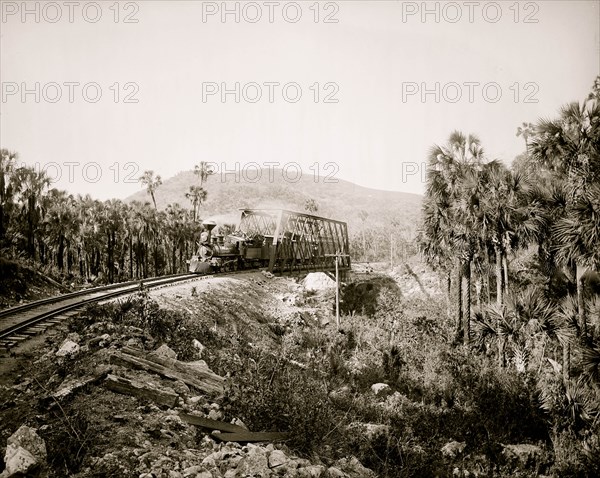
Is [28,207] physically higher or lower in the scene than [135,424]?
higher

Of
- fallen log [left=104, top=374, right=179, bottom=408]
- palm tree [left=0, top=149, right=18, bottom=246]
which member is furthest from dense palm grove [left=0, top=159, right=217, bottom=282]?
fallen log [left=104, top=374, right=179, bottom=408]

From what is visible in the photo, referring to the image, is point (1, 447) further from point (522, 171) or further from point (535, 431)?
point (522, 171)

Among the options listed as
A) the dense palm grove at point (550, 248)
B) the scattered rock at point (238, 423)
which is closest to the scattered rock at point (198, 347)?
the scattered rock at point (238, 423)

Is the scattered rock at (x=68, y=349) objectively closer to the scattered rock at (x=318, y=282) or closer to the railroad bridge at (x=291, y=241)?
the railroad bridge at (x=291, y=241)

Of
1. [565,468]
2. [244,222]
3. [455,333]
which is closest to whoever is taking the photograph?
[565,468]

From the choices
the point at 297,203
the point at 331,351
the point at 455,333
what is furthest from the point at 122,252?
the point at 297,203
